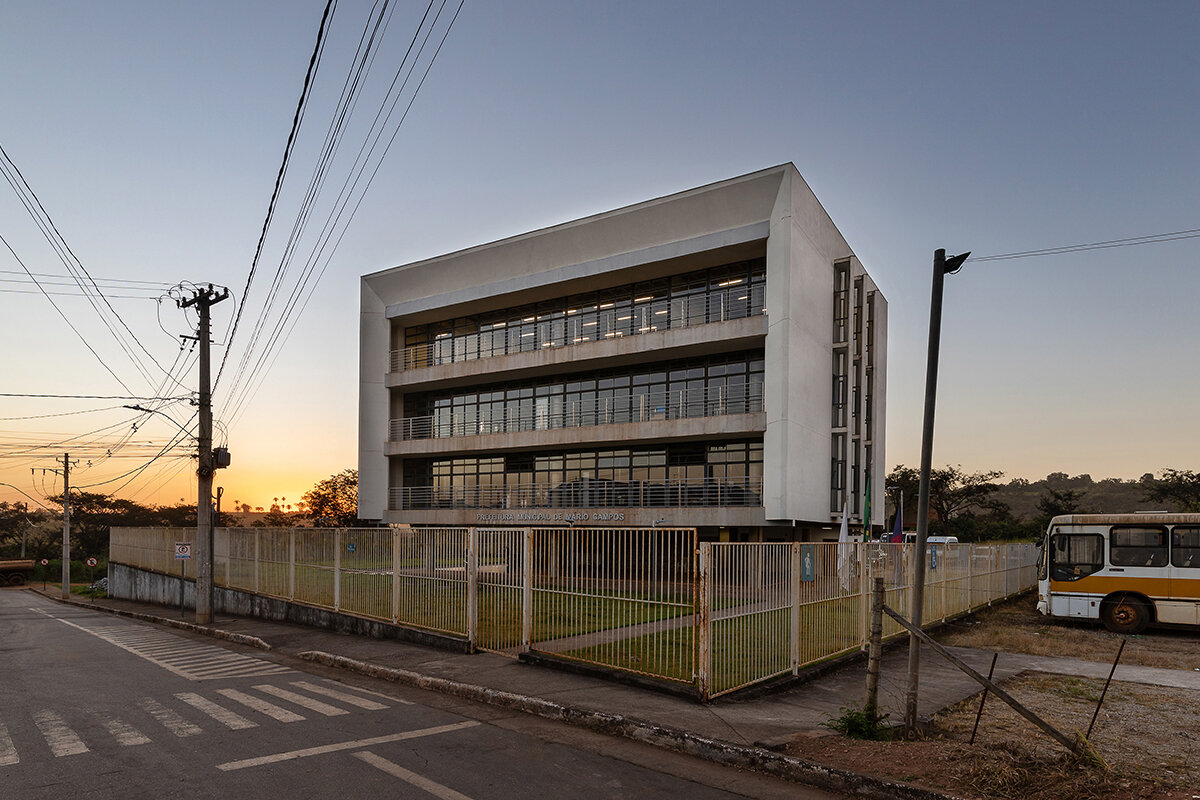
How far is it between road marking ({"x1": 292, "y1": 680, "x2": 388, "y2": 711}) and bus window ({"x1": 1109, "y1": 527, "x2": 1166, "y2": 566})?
59.8 ft

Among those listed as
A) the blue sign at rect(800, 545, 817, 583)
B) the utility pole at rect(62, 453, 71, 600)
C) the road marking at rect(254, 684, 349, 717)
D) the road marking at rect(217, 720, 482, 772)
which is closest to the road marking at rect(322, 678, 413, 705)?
the road marking at rect(254, 684, 349, 717)

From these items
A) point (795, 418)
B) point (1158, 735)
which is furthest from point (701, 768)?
point (795, 418)

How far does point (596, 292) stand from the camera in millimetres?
36344

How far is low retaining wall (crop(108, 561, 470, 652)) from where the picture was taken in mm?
15216

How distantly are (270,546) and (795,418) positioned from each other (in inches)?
728

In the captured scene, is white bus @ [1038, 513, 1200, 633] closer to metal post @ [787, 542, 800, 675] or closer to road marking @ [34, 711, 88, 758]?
metal post @ [787, 542, 800, 675]

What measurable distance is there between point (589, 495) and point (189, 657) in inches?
832

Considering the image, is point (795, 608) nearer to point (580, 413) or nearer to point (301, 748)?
point (301, 748)

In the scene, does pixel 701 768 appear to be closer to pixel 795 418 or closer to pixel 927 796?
pixel 927 796

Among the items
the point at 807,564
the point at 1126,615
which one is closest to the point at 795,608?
the point at 807,564

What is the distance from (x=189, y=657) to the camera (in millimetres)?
15453

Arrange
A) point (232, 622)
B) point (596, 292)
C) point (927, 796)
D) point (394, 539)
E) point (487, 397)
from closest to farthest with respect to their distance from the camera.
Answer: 1. point (927, 796)
2. point (394, 539)
3. point (232, 622)
4. point (596, 292)
5. point (487, 397)

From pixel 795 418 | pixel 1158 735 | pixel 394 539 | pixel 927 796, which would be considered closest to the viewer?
pixel 927 796

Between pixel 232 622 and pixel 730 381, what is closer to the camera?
pixel 232 622
